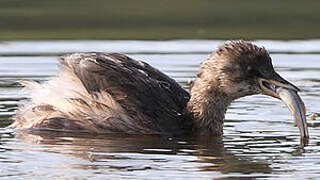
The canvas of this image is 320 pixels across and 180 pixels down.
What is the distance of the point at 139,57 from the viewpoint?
1642 centimetres

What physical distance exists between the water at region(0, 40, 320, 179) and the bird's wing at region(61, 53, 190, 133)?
20cm

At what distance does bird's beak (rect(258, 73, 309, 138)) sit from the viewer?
1148 cm

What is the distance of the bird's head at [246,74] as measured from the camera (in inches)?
455

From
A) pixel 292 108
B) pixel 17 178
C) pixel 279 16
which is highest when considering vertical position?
pixel 279 16

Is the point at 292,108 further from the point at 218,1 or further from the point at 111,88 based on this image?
the point at 218,1

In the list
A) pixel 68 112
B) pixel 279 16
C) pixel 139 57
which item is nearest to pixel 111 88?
pixel 68 112

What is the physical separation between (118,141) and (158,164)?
1.25 metres

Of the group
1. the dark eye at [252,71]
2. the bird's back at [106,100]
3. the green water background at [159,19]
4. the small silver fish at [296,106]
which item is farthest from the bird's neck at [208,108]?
the green water background at [159,19]

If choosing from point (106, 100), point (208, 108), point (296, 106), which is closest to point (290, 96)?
point (296, 106)

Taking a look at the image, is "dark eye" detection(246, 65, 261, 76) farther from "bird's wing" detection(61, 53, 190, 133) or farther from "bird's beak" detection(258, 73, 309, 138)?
"bird's wing" detection(61, 53, 190, 133)

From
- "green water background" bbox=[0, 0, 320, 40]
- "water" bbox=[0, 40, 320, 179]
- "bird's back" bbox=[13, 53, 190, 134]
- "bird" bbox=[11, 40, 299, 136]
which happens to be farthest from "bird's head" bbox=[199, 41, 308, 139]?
"green water background" bbox=[0, 0, 320, 40]

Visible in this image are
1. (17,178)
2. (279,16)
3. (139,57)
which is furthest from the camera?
(279,16)

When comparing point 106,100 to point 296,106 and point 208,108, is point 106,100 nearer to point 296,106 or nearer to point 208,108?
point 208,108

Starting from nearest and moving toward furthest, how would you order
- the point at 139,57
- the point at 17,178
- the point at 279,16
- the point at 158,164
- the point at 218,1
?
1. the point at 17,178
2. the point at 158,164
3. the point at 139,57
4. the point at 279,16
5. the point at 218,1
